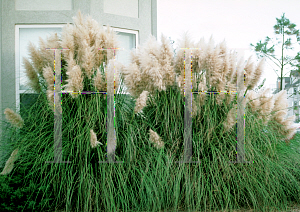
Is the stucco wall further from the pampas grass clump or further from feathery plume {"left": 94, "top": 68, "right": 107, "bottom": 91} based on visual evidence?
feathery plume {"left": 94, "top": 68, "right": 107, "bottom": 91}

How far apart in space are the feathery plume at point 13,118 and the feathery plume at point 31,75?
1.17ft

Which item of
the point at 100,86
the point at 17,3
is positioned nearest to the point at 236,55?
the point at 100,86

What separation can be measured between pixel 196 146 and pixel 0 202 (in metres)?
1.58

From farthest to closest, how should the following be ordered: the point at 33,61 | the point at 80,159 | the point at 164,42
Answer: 1. the point at 33,61
2. the point at 164,42
3. the point at 80,159

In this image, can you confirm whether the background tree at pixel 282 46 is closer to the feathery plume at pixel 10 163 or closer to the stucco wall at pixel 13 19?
the stucco wall at pixel 13 19

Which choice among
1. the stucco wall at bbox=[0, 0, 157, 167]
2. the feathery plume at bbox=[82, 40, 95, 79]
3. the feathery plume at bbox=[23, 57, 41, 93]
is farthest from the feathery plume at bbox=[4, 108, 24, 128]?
the stucco wall at bbox=[0, 0, 157, 167]

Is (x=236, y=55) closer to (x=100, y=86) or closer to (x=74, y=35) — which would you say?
(x=100, y=86)

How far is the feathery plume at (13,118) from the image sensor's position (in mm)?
1971

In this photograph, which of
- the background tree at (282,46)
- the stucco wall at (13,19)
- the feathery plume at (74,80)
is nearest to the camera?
the feathery plume at (74,80)

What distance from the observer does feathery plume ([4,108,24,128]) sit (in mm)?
1971

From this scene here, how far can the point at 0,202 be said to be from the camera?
1.91 metres

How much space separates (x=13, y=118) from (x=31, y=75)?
456 millimetres

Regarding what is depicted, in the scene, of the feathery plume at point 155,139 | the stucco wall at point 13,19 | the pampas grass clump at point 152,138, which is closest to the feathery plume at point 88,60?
the pampas grass clump at point 152,138

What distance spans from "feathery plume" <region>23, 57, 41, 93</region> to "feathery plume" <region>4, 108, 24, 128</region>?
1.17 feet
